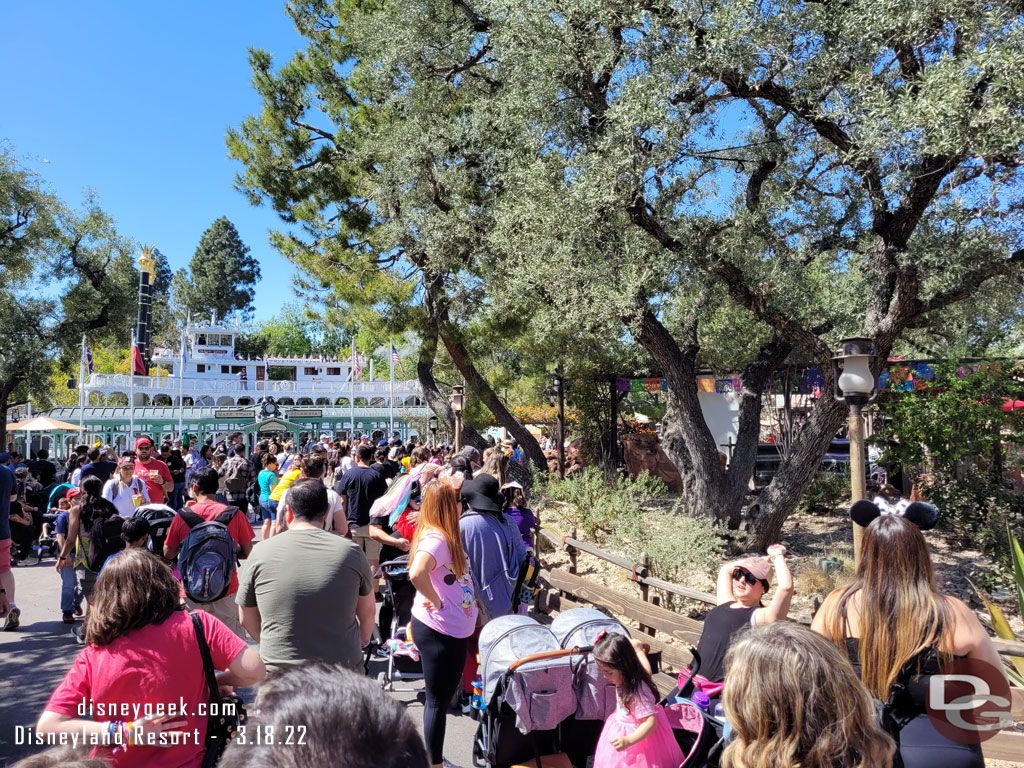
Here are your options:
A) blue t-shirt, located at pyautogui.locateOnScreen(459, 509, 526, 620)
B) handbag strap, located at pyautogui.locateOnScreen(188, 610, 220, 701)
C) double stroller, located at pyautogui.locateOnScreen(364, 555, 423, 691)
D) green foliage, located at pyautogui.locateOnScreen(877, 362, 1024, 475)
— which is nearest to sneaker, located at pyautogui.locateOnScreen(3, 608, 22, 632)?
double stroller, located at pyautogui.locateOnScreen(364, 555, 423, 691)

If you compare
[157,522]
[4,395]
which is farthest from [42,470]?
[4,395]

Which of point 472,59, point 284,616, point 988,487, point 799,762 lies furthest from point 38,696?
point 472,59

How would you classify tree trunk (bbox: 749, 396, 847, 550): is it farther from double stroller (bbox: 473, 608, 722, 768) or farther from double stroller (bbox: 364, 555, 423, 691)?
double stroller (bbox: 473, 608, 722, 768)

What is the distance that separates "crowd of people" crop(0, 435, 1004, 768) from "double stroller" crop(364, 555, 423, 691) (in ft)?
2.14

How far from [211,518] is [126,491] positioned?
2.91m

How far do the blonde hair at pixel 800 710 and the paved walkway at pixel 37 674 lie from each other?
161cm

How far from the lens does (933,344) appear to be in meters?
15.4

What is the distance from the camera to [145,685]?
6.88 ft

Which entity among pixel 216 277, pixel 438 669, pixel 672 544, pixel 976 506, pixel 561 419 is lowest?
pixel 672 544

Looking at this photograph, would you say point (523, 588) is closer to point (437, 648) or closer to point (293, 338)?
point (437, 648)

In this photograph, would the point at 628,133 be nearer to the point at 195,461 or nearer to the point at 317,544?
the point at 317,544

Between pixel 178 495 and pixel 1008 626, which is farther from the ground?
pixel 1008 626

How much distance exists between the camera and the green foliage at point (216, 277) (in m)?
63.7

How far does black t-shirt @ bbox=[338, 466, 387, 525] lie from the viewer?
7047 millimetres
